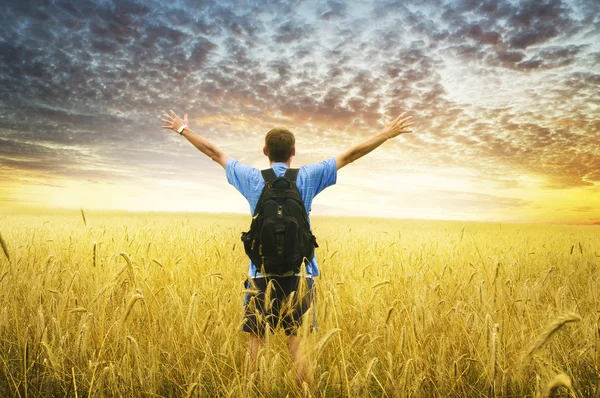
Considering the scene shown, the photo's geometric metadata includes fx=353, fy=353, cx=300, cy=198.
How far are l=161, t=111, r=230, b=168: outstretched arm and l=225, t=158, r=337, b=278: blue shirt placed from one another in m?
0.36

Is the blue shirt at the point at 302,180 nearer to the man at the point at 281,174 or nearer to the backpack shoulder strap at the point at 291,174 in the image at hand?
the man at the point at 281,174

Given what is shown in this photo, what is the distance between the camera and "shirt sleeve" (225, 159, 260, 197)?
10.4 feet

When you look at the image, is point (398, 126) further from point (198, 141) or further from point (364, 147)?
point (198, 141)

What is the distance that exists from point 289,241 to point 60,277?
12.8 ft

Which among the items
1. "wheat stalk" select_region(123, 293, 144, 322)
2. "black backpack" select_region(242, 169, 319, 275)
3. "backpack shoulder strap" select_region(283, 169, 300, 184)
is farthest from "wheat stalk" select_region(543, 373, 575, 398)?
"backpack shoulder strap" select_region(283, 169, 300, 184)

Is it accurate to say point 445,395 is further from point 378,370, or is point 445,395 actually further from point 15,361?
point 15,361

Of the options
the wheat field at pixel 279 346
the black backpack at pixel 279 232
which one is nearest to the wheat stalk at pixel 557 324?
the wheat field at pixel 279 346

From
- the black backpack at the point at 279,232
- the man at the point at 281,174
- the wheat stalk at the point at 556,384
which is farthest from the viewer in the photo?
the man at the point at 281,174

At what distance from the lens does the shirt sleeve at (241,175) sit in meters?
3.17

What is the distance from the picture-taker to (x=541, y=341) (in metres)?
1.56

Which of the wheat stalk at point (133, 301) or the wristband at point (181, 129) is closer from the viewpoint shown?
the wheat stalk at point (133, 301)

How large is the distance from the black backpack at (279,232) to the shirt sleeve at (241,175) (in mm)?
344

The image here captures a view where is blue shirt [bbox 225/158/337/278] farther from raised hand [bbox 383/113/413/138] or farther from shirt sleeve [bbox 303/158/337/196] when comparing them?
raised hand [bbox 383/113/413/138]

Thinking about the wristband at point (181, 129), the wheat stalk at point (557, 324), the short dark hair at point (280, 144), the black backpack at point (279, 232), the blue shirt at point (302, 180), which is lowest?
the wheat stalk at point (557, 324)
